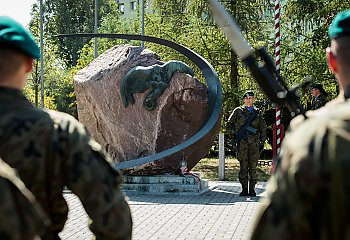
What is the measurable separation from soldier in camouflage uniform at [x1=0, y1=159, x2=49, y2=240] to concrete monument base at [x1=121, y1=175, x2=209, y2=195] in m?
11.6

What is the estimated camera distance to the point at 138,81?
46.9 feet

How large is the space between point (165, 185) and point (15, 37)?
11143 mm

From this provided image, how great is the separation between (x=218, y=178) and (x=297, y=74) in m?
6.08

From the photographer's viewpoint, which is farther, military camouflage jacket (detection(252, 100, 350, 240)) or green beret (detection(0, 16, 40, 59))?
green beret (detection(0, 16, 40, 59))

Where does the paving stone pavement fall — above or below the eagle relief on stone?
below

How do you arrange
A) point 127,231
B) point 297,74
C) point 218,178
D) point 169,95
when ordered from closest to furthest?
point 127,231 → point 169,95 → point 218,178 → point 297,74

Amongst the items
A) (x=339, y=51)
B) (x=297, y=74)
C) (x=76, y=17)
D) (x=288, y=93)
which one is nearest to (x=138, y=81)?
(x=297, y=74)

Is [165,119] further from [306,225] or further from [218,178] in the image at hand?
[306,225]

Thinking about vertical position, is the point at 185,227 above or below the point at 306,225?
below

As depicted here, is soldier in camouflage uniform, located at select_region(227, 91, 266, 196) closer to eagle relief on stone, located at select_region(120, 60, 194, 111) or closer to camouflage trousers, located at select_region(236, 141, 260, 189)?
camouflage trousers, located at select_region(236, 141, 260, 189)

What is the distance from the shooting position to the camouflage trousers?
13.1 metres

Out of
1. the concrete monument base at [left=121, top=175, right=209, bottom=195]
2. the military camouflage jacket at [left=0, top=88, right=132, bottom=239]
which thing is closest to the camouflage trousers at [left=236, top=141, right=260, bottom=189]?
the concrete monument base at [left=121, top=175, right=209, bottom=195]

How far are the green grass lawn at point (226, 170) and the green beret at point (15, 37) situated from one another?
14847 mm

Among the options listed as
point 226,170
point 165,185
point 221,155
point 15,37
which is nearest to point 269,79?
point 15,37
